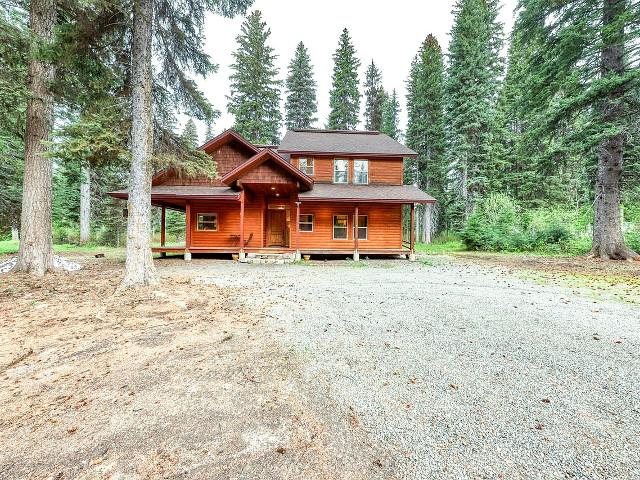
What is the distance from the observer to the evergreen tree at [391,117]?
1088 inches

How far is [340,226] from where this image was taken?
14.0 m

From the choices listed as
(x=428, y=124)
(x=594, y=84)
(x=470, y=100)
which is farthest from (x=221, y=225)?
(x=428, y=124)

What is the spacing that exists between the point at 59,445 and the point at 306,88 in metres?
32.2

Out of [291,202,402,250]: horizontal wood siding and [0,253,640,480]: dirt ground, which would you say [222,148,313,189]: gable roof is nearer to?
[291,202,402,250]: horizontal wood siding

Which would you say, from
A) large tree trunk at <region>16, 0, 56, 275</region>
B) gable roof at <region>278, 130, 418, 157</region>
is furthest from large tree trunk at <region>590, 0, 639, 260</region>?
large tree trunk at <region>16, 0, 56, 275</region>

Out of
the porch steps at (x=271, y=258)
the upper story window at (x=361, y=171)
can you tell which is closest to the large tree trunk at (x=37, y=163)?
the porch steps at (x=271, y=258)

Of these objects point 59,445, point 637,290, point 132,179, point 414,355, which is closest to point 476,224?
point 637,290

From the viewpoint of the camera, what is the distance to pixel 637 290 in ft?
20.3

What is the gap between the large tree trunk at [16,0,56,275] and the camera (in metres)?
7.11

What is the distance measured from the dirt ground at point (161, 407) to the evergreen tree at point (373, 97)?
30.8m

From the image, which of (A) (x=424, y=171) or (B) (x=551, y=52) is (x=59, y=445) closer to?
(B) (x=551, y=52)

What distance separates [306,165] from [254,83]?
641 inches

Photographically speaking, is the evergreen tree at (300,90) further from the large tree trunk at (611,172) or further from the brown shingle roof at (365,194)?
the large tree trunk at (611,172)

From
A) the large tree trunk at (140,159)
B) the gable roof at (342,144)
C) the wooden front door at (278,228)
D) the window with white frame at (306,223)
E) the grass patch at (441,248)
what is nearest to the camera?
the large tree trunk at (140,159)
